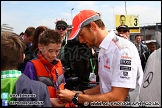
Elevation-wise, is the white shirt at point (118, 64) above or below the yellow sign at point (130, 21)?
below

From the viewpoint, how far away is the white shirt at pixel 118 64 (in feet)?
5.71

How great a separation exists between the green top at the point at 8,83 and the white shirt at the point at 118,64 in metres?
0.77

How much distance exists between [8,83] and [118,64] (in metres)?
0.89

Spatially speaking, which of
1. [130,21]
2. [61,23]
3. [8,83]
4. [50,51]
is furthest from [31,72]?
[130,21]

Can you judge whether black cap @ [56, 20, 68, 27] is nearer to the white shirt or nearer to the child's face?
the child's face

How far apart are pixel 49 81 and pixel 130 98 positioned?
1024mm

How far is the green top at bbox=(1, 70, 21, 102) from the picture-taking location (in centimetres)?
166

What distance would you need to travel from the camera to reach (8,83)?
5.47 ft

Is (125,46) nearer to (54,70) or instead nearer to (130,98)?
(130,98)

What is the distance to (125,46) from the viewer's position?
70.7 inches

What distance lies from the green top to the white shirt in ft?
2.51

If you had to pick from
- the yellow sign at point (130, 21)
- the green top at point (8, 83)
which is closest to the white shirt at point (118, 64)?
the green top at point (8, 83)

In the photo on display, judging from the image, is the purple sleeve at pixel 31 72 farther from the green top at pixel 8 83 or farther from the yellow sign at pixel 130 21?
the yellow sign at pixel 130 21

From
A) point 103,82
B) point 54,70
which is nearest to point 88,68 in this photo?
point 54,70
